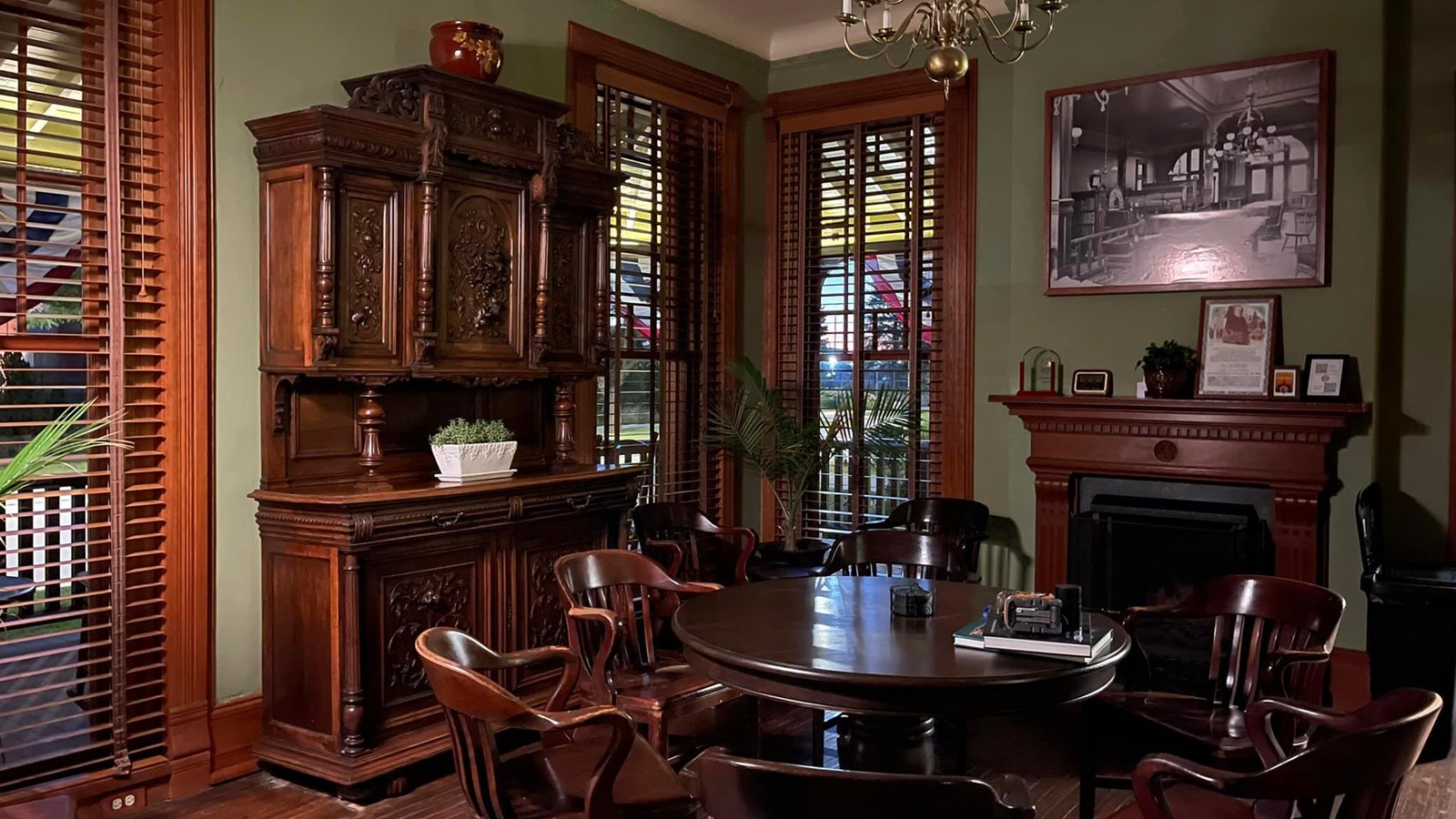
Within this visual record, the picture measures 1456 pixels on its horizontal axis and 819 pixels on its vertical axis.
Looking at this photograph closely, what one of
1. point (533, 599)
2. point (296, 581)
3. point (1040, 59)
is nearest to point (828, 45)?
point (1040, 59)

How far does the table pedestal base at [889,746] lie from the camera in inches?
118

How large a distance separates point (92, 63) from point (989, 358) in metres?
4.14

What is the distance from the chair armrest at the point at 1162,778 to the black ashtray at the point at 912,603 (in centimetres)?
86

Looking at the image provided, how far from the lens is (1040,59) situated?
5.34 metres

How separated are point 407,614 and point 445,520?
1.15 feet

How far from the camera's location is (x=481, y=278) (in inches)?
167

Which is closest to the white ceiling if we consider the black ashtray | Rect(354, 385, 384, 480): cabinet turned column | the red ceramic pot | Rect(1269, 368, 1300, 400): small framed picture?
the red ceramic pot

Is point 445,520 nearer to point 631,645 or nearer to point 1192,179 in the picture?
point 631,645

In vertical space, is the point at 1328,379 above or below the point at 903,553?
above

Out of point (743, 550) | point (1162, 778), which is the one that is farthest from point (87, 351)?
point (1162, 778)

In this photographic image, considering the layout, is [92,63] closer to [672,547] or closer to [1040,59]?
[672,547]

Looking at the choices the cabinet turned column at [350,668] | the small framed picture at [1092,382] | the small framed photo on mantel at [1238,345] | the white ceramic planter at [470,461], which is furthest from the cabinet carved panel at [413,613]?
the small framed photo on mantel at [1238,345]

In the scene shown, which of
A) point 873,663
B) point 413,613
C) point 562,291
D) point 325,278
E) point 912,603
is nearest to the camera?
point 873,663

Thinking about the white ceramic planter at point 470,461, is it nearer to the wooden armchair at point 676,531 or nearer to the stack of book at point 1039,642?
the wooden armchair at point 676,531
